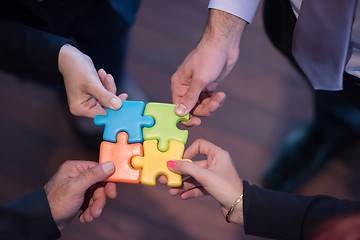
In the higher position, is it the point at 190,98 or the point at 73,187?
the point at 190,98

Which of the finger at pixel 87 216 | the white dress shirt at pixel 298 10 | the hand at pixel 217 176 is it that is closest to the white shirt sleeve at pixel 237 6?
the white dress shirt at pixel 298 10

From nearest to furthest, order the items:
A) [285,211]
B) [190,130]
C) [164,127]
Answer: [285,211], [164,127], [190,130]

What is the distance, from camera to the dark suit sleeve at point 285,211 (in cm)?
91

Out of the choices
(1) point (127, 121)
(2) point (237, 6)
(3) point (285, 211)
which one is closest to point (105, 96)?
(1) point (127, 121)

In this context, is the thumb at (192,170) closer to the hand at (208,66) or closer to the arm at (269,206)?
the arm at (269,206)

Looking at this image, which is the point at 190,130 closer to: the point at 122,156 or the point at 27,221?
the point at 122,156

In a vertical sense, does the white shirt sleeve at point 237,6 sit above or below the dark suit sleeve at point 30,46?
above

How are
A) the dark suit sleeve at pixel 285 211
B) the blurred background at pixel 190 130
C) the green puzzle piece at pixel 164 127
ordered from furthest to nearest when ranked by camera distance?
the blurred background at pixel 190 130 → the green puzzle piece at pixel 164 127 → the dark suit sleeve at pixel 285 211

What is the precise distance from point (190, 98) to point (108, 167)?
14.2 inches

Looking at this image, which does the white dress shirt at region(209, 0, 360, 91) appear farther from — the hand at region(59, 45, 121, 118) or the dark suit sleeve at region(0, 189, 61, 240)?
the dark suit sleeve at region(0, 189, 61, 240)

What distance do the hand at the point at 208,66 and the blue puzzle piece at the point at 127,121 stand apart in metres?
0.12

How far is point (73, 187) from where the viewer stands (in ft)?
3.19

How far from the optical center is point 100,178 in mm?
978

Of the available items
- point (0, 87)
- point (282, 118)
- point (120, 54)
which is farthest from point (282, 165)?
point (0, 87)
